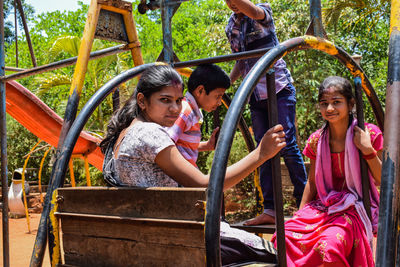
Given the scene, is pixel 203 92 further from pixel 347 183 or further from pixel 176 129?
pixel 347 183

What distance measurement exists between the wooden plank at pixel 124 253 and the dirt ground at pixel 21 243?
14.4ft

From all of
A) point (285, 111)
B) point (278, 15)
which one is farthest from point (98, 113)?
point (285, 111)

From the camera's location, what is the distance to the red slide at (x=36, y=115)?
185 inches

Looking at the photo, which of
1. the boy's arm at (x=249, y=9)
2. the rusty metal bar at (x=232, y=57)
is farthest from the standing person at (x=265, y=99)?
the rusty metal bar at (x=232, y=57)

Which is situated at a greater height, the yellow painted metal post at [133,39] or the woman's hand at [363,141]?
the yellow painted metal post at [133,39]

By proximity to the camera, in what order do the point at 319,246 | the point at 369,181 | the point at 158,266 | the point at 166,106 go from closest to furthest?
the point at 158,266
the point at 166,106
the point at 319,246
the point at 369,181

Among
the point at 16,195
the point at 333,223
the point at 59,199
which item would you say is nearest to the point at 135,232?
the point at 59,199

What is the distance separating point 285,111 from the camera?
2570 millimetres

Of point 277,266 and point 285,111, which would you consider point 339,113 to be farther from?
point 277,266

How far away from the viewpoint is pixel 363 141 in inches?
84.4

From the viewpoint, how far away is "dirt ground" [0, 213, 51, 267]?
5.90m

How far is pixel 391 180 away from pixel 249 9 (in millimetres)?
1295

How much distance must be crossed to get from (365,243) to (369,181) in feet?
1.19

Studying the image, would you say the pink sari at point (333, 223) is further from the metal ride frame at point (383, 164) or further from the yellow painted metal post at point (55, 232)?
the yellow painted metal post at point (55, 232)
